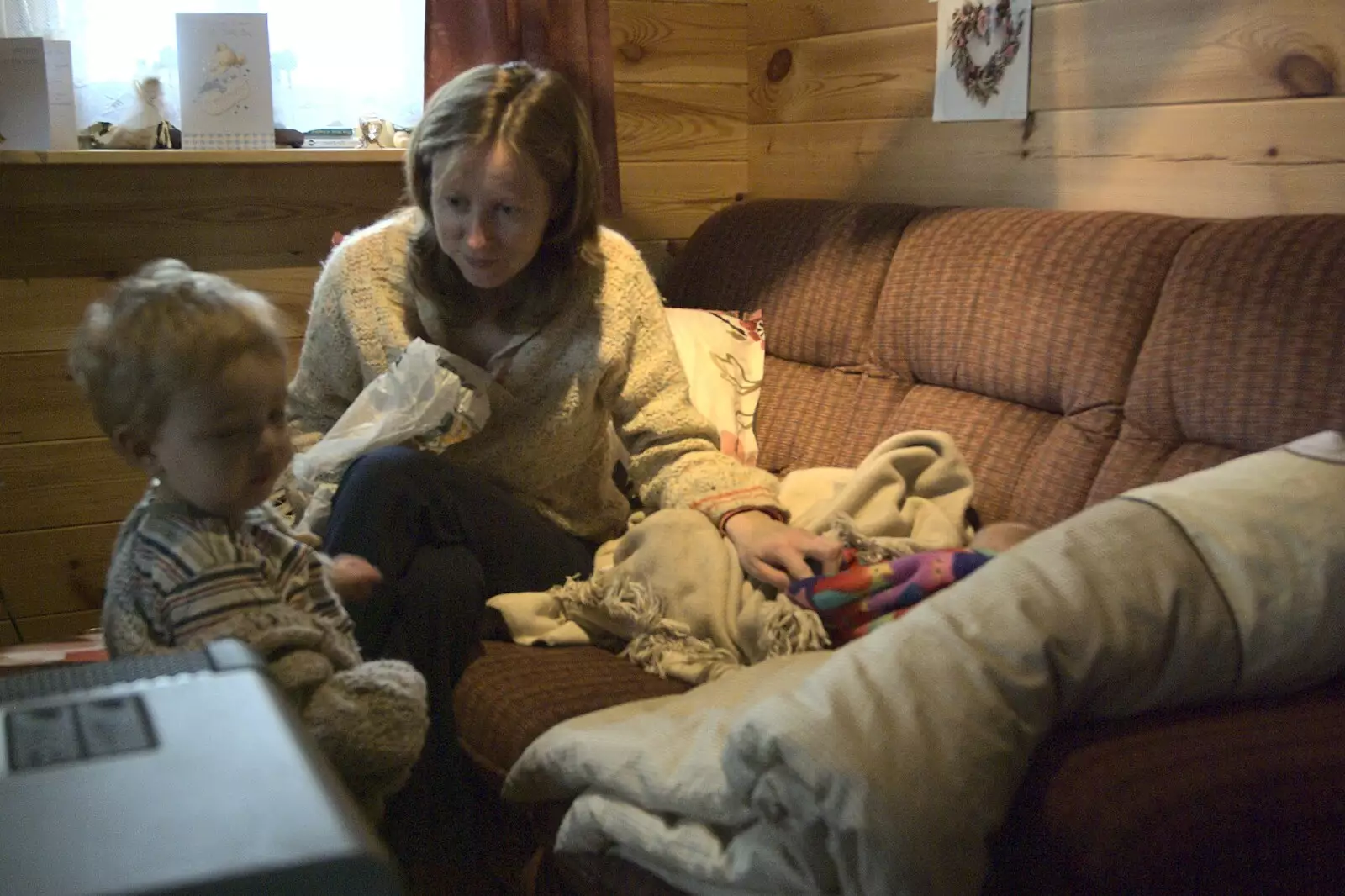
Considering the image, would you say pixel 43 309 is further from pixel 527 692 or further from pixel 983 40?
pixel 983 40

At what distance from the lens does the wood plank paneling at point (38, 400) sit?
2424mm

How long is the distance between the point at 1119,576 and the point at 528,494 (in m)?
1.00

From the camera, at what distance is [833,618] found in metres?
1.60

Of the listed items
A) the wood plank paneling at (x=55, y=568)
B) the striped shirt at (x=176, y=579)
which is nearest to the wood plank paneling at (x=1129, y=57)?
the striped shirt at (x=176, y=579)

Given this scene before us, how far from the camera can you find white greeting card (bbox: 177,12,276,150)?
2436 mm

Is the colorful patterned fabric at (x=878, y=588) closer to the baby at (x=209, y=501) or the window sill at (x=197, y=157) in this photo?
the baby at (x=209, y=501)

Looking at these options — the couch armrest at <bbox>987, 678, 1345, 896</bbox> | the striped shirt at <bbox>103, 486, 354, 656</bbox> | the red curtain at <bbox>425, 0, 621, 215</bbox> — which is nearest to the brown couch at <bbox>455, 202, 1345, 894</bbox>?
the couch armrest at <bbox>987, 678, 1345, 896</bbox>

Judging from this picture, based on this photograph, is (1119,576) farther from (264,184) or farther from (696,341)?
(264,184)

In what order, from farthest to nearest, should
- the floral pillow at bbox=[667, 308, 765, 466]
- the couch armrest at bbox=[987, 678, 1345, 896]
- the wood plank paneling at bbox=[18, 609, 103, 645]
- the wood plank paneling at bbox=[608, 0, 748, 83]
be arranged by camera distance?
1. the wood plank paneling at bbox=[608, 0, 748, 83]
2. the wood plank paneling at bbox=[18, 609, 103, 645]
3. the floral pillow at bbox=[667, 308, 765, 466]
4. the couch armrest at bbox=[987, 678, 1345, 896]

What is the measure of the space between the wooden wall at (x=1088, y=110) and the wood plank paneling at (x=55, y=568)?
1612mm

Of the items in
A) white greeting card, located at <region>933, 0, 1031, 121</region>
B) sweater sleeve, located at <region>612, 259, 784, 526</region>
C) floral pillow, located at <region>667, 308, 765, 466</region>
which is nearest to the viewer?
sweater sleeve, located at <region>612, 259, 784, 526</region>

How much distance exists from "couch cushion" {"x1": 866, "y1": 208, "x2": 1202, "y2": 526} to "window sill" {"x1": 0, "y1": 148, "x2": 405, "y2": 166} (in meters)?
1.06

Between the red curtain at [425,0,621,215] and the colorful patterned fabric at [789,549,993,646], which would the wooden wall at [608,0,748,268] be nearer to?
the red curtain at [425,0,621,215]

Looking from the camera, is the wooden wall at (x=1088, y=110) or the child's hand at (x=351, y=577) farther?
the wooden wall at (x=1088, y=110)
